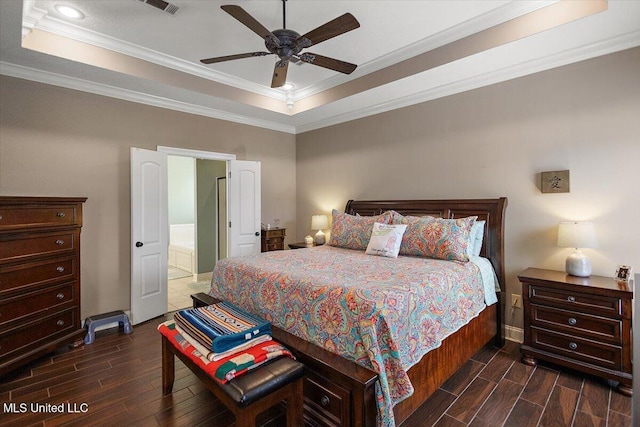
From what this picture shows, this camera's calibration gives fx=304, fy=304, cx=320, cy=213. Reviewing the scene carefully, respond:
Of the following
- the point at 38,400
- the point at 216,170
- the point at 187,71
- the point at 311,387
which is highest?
the point at 187,71

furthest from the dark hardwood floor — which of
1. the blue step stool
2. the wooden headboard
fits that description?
the wooden headboard

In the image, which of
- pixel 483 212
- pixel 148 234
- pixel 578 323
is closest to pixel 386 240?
pixel 483 212

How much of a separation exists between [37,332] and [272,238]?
300cm

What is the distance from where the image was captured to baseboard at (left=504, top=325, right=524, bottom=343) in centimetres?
307

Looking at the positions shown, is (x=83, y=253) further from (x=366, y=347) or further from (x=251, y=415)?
(x=366, y=347)

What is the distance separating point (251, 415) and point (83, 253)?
3.05 metres

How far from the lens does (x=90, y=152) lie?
136 inches

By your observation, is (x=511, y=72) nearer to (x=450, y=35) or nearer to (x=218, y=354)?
(x=450, y=35)

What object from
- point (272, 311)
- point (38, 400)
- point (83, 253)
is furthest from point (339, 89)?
point (38, 400)

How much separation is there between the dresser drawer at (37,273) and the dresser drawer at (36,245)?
75 mm

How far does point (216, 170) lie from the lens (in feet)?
19.9
